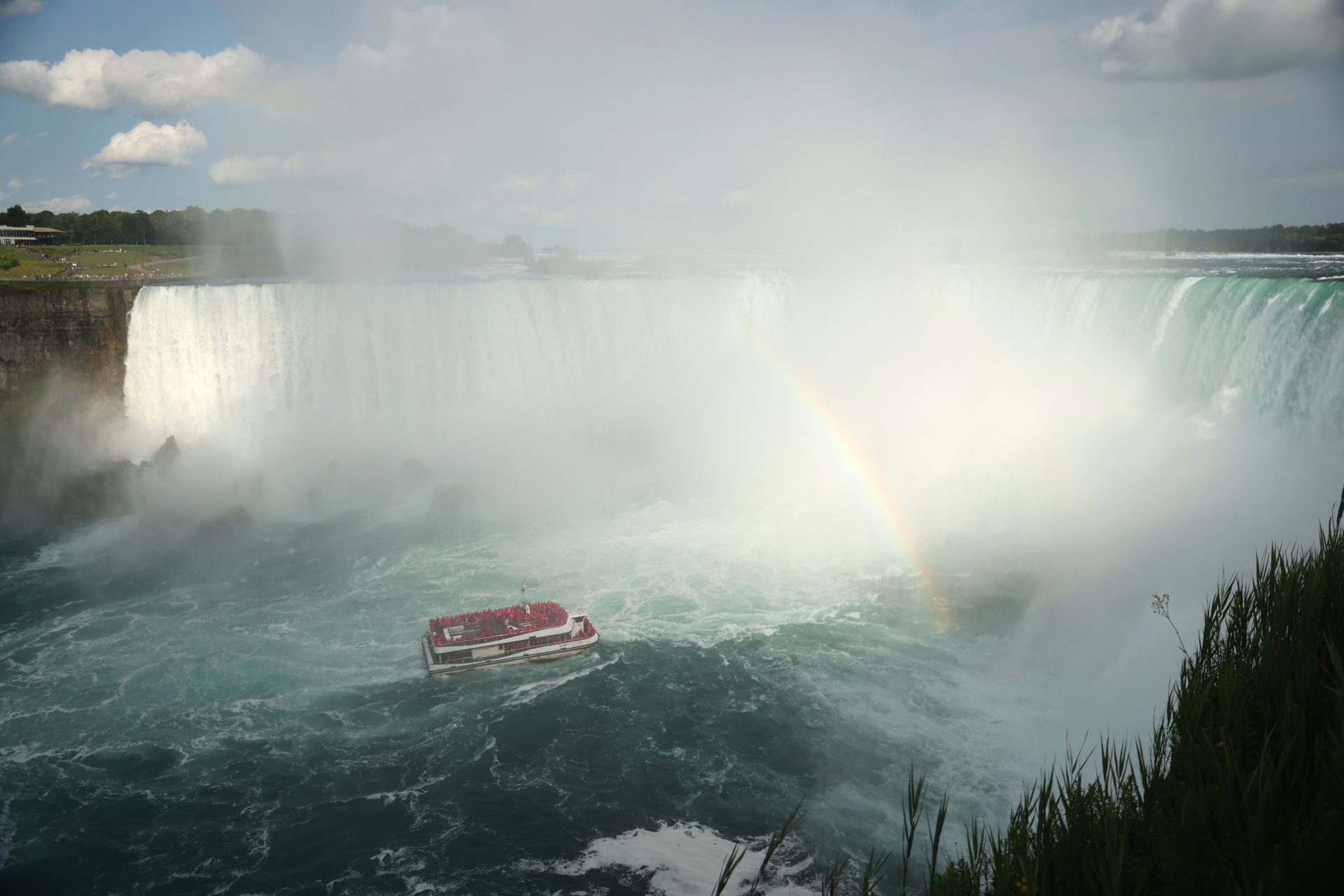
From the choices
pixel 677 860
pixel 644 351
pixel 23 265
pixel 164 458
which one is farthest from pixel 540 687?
pixel 23 265

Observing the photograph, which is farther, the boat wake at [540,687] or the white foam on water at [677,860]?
the boat wake at [540,687]

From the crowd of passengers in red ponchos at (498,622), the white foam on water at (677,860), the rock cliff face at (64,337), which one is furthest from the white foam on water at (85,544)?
the white foam on water at (677,860)

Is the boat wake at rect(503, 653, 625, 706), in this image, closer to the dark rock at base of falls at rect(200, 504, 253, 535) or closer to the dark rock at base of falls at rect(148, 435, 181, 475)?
the dark rock at base of falls at rect(200, 504, 253, 535)

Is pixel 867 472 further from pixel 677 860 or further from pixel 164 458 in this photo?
pixel 164 458

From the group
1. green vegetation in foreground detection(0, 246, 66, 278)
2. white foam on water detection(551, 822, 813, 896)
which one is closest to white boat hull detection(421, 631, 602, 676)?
white foam on water detection(551, 822, 813, 896)

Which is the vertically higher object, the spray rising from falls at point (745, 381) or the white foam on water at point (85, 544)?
the spray rising from falls at point (745, 381)

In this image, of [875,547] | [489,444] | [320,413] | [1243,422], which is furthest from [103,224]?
[1243,422]

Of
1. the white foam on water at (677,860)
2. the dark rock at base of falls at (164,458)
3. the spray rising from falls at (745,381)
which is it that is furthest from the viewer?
the dark rock at base of falls at (164,458)

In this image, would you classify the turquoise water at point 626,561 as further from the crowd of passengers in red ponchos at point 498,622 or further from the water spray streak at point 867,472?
the crowd of passengers in red ponchos at point 498,622

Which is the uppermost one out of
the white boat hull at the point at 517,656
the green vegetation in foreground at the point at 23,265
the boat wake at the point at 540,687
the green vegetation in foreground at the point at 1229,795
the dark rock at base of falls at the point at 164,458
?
the green vegetation in foreground at the point at 23,265
